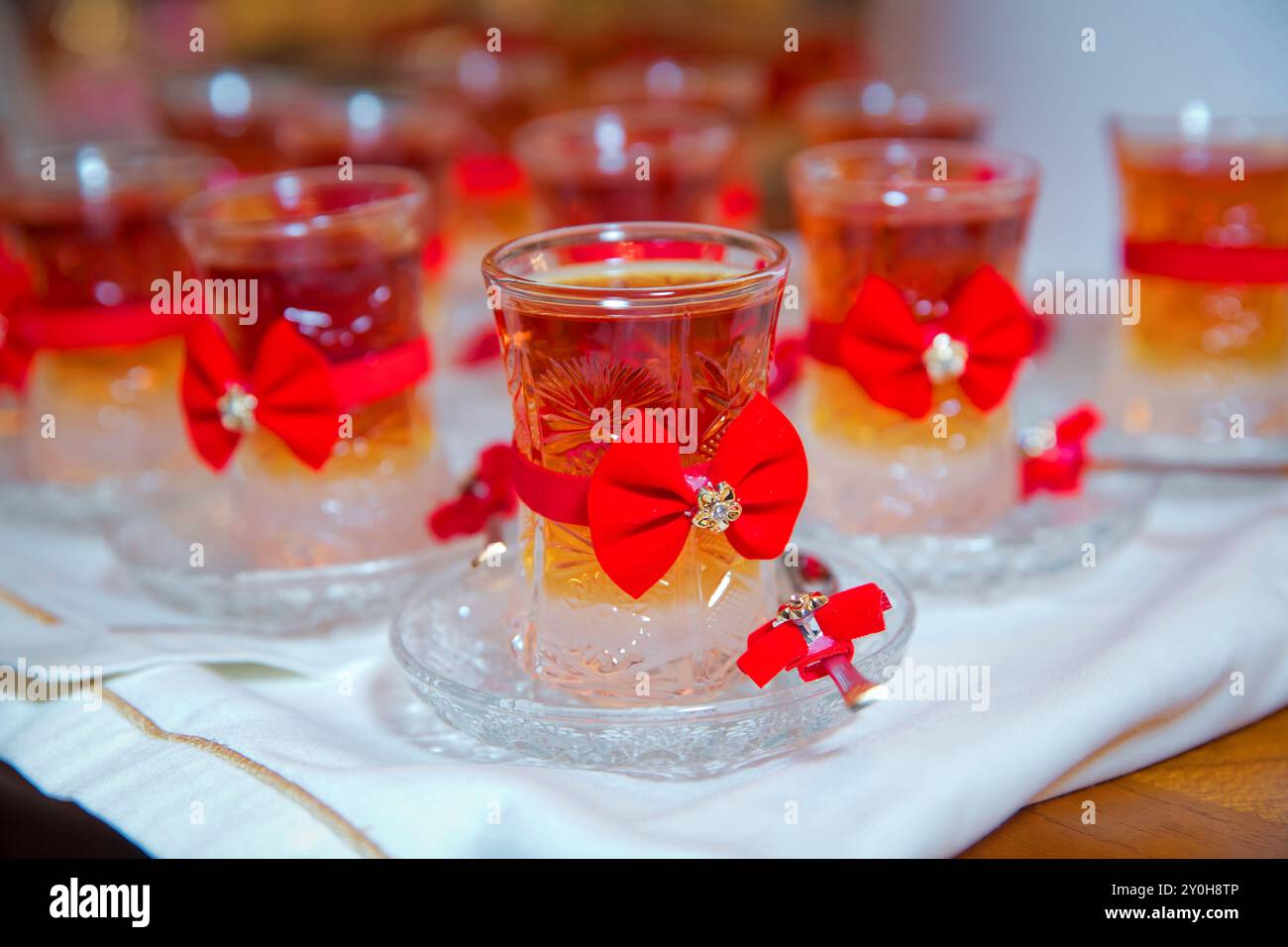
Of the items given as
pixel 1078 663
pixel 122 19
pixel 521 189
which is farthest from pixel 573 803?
pixel 122 19

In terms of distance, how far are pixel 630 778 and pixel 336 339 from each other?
362 millimetres

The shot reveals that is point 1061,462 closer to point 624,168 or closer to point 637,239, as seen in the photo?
point 637,239

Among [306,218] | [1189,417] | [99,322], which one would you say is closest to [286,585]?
[306,218]

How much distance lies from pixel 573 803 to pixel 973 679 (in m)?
0.26

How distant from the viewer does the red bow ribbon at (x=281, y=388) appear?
812 millimetres

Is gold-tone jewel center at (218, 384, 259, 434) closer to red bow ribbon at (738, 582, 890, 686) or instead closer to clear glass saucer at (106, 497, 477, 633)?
clear glass saucer at (106, 497, 477, 633)

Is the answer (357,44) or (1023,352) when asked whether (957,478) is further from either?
(357,44)

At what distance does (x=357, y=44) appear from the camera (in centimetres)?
275

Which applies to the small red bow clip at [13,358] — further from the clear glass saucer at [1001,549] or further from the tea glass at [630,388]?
the clear glass saucer at [1001,549]

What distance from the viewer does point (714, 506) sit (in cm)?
65

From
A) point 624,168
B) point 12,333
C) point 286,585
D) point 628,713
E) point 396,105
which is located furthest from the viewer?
point 396,105

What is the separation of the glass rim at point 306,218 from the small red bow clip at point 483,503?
0.57 feet

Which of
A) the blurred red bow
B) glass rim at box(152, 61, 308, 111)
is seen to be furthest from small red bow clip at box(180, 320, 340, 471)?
glass rim at box(152, 61, 308, 111)

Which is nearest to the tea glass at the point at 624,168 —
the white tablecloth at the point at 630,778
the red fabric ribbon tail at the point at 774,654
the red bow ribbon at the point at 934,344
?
the red bow ribbon at the point at 934,344
